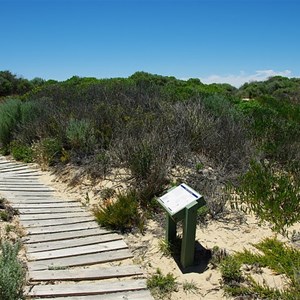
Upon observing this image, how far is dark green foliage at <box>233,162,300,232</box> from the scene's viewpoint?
15.2 ft

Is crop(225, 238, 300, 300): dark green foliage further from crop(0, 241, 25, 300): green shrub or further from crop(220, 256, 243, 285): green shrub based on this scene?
crop(0, 241, 25, 300): green shrub

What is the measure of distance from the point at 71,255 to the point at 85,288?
0.71m

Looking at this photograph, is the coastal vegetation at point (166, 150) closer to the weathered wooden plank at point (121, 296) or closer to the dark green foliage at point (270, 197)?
the dark green foliage at point (270, 197)

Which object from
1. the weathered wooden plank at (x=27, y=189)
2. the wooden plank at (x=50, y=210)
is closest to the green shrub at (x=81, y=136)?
the weathered wooden plank at (x=27, y=189)

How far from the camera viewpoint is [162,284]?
3500mm

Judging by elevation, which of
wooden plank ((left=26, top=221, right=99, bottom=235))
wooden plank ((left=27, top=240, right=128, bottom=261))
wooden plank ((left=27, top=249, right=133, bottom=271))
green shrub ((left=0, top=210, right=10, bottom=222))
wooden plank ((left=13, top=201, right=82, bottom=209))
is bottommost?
wooden plank ((left=27, top=249, right=133, bottom=271))

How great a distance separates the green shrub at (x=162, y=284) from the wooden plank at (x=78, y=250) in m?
0.81

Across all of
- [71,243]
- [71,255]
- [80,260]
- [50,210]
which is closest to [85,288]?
[80,260]

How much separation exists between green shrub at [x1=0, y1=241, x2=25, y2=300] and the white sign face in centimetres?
156

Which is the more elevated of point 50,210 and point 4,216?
point 4,216

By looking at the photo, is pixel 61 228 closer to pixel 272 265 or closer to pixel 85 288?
pixel 85 288

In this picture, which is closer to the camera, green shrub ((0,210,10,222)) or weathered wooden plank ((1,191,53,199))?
green shrub ((0,210,10,222))

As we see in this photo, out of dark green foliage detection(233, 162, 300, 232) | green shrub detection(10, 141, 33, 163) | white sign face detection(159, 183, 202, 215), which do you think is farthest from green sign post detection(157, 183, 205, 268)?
green shrub detection(10, 141, 33, 163)

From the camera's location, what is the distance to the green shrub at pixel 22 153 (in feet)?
28.5
